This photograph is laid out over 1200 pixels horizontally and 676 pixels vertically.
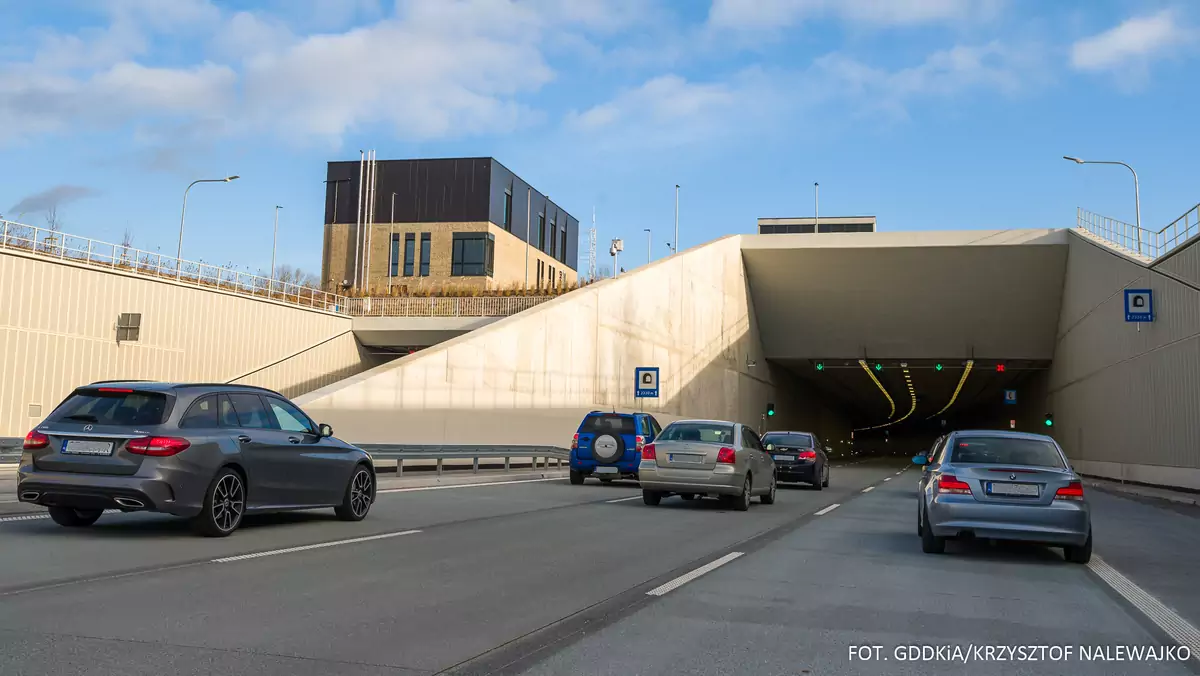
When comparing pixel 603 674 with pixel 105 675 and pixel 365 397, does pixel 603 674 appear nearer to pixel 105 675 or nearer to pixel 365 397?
pixel 105 675

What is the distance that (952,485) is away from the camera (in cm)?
1103

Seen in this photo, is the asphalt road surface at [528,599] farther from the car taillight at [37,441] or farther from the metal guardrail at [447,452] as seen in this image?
the metal guardrail at [447,452]

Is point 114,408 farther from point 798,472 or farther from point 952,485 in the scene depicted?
point 798,472

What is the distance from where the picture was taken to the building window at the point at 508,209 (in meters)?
66.9

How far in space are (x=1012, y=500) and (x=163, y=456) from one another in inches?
352

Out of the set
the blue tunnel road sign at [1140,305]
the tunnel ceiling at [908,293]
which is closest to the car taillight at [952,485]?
the blue tunnel road sign at [1140,305]

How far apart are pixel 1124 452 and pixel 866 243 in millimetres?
16526

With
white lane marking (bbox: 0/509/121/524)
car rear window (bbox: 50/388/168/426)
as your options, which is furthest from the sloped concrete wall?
car rear window (bbox: 50/388/168/426)

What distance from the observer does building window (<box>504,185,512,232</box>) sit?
219 feet

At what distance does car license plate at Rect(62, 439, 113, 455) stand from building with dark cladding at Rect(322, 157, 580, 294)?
53187 millimetres

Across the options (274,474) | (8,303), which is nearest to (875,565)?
(274,474)

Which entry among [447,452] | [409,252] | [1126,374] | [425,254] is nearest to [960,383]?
[425,254]

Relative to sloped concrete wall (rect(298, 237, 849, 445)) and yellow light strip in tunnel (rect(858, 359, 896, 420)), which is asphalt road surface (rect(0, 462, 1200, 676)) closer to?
sloped concrete wall (rect(298, 237, 849, 445))

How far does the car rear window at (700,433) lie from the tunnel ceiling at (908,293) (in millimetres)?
32114
